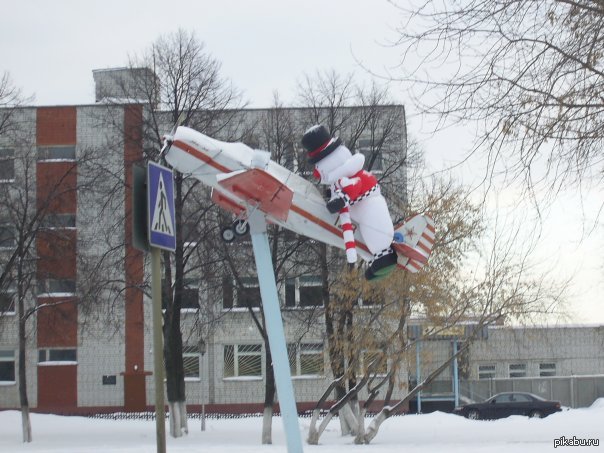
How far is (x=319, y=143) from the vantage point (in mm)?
10133

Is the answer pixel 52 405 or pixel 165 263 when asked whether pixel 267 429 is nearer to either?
pixel 165 263

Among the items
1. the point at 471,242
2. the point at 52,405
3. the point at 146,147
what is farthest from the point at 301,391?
the point at 471,242

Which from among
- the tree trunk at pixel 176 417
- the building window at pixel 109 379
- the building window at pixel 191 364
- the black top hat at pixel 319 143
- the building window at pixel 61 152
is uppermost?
the building window at pixel 61 152

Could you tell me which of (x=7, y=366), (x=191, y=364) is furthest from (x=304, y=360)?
(x=7, y=366)

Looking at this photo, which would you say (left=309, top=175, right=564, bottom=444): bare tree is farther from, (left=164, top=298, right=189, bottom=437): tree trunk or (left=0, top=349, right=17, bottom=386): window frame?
(left=0, top=349, right=17, bottom=386): window frame

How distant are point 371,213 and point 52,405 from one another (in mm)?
34116

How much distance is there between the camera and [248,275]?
29.6m

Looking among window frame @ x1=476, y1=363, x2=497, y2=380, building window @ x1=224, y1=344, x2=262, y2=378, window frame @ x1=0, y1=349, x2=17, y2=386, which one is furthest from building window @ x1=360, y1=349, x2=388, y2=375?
window frame @ x1=476, y1=363, x2=497, y2=380

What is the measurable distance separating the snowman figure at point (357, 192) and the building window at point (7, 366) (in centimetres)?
3513

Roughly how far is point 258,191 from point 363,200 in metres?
1.20

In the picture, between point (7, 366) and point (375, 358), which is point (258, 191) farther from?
point (7, 366)

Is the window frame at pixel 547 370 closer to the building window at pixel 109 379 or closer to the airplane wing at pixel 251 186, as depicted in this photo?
the building window at pixel 109 379

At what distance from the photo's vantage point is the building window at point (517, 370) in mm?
50031

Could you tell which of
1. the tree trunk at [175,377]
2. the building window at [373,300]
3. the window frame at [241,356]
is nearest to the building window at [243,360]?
the window frame at [241,356]
